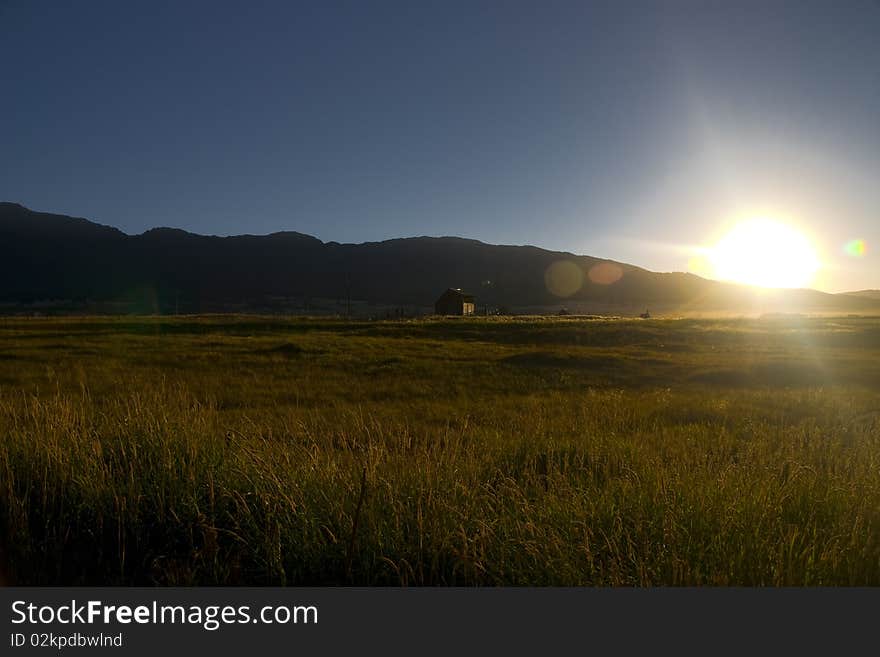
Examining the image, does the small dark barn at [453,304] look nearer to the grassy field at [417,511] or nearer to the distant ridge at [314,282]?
the distant ridge at [314,282]

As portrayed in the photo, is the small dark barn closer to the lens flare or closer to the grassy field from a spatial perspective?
the lens flare

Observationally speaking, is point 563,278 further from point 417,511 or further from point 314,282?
point 417,511

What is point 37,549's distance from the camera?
3.48 m

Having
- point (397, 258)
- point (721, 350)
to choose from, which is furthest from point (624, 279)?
point (721, 350)

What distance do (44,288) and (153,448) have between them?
560ft

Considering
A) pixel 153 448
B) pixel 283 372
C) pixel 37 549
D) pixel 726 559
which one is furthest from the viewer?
pixel 283 372

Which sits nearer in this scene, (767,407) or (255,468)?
(255,468)

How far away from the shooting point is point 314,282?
166 metres

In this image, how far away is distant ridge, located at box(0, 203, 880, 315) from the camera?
129000 mm

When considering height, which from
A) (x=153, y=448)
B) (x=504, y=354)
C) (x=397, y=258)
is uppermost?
(x=397, y=258)

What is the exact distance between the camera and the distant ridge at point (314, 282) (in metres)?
129

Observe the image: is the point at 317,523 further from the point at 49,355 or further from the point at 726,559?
the point at 49,355

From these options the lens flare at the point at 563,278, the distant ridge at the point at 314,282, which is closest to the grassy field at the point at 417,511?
the distant ridge at the point at 314,282

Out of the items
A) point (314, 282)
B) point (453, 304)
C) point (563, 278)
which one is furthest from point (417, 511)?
point (563, 278)
